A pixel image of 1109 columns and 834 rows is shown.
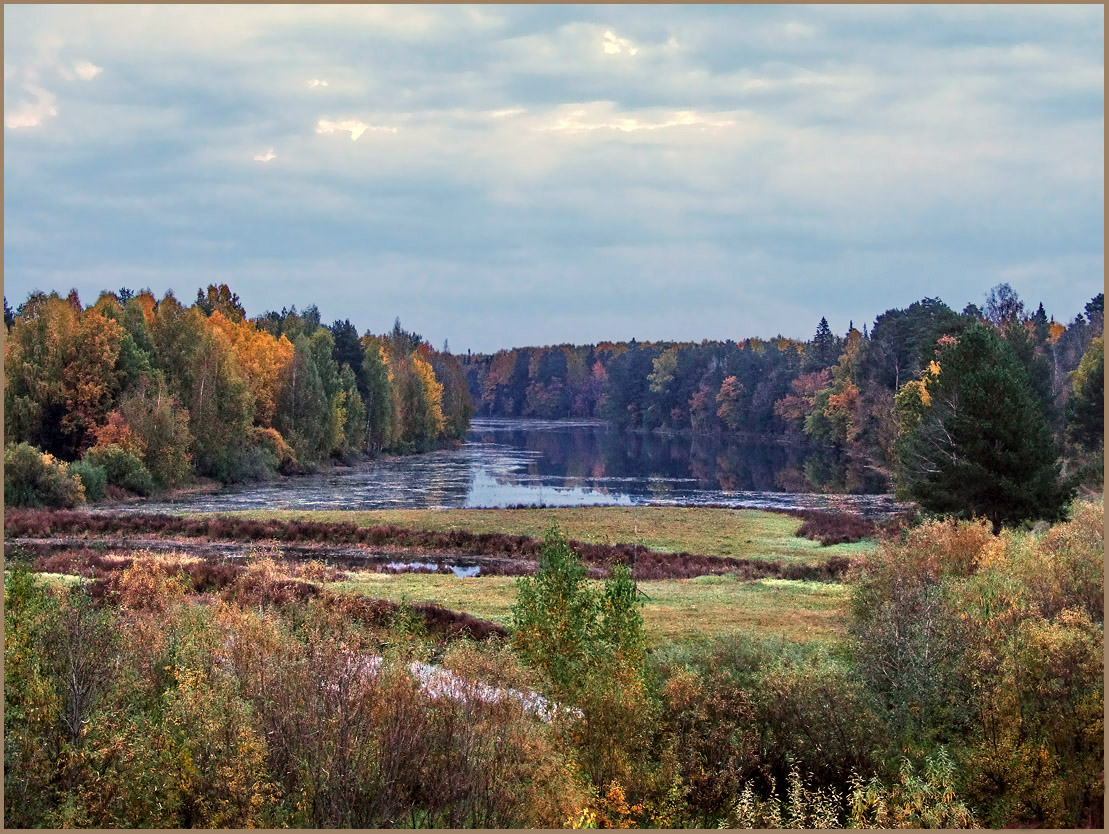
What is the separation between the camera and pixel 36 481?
61.1 m

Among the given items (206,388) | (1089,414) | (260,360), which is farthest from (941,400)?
(260,360)

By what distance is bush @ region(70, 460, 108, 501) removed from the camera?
64938 mm

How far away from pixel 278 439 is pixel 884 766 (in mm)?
79091

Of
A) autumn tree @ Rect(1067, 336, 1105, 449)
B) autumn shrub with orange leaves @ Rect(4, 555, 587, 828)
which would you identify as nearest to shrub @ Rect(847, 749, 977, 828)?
autumn shrub with orange leaves @ Rect(4, 555, 587, 828)

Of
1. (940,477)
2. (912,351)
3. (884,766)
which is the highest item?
(912,351)

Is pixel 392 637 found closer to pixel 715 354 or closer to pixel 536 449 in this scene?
pixel 536 449

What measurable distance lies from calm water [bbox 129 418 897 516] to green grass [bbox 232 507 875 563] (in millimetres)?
6122

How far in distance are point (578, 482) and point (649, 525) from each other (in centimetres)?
3000

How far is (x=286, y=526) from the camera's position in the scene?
171ft

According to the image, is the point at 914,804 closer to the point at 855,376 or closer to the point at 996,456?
the point at 996,456

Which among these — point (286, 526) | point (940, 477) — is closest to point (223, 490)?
point (286, 526)

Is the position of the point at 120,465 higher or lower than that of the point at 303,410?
lower

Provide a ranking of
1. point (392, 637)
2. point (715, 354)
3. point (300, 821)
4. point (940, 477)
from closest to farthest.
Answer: point (300, 821) → point (392, 637) → point (940, 477) → point (715, 354)

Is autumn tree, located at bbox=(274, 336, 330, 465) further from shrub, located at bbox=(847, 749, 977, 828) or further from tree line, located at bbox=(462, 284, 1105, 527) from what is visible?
shrub, located at bbox=(847, 749, 977, 828)
